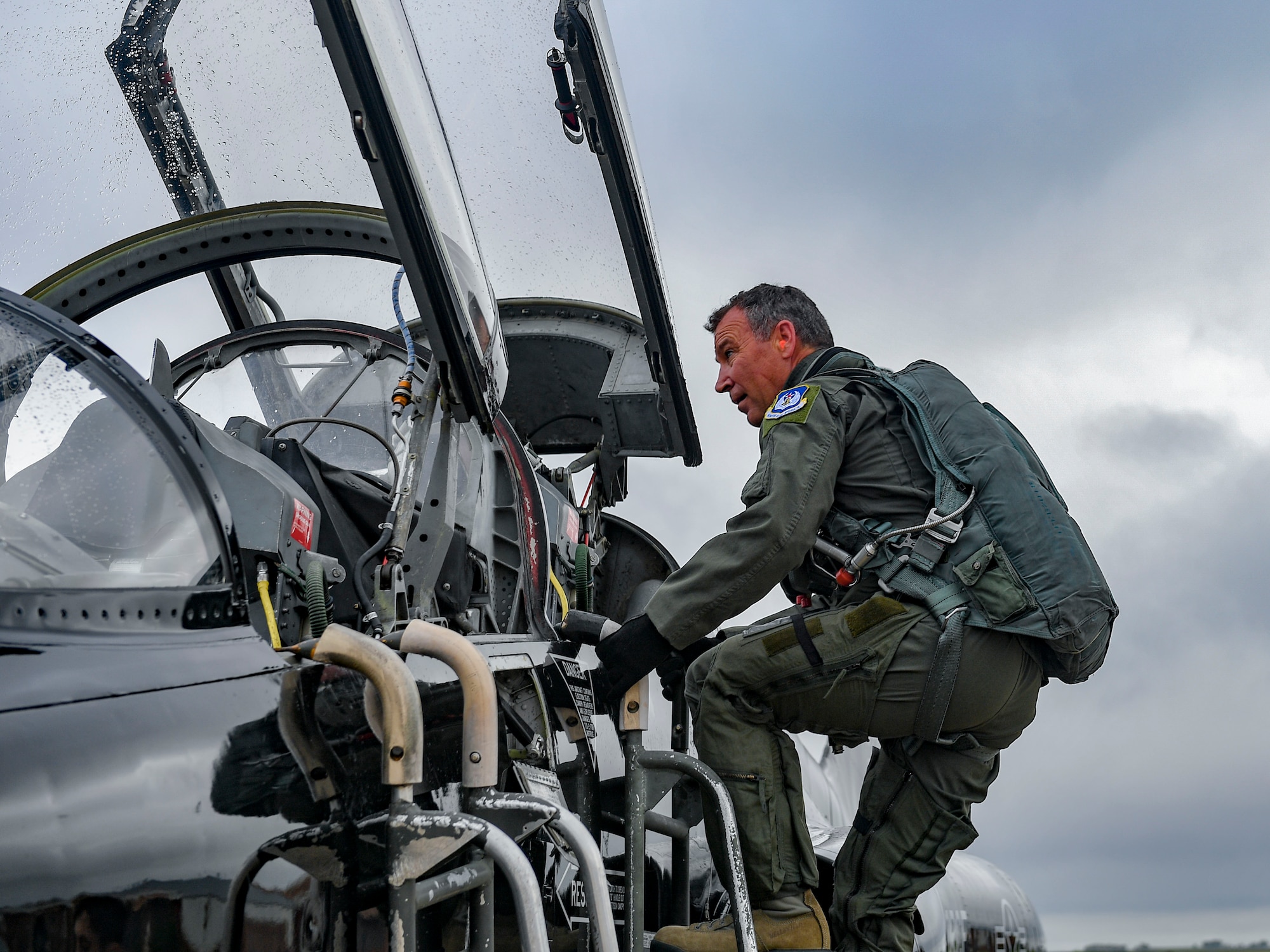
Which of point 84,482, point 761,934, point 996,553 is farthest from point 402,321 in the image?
point 761,934

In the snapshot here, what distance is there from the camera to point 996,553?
8.20 feet

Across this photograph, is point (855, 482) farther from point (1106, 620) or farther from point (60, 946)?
point (60, 946)

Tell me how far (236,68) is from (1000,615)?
3.14 meters

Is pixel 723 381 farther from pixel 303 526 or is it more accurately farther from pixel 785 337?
pixel 303 526

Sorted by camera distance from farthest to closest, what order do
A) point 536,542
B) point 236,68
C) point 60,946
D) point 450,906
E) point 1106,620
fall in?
point 236,68 → point 536,542 → point 1106,620 → point 450,906 → point 60,946

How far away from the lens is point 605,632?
7.98ft

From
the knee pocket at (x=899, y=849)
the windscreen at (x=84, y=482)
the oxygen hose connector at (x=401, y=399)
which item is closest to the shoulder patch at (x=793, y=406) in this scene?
the oxygen hose connector at (x=401, y=399)

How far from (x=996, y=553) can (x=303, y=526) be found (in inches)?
61.4

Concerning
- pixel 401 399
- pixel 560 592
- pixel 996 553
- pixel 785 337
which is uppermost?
pixel 785 337

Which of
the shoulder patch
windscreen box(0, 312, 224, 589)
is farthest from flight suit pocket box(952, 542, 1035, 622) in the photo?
windscreen box(0, 312, 224, 589)

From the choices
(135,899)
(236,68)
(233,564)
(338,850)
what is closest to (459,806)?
(338,850)

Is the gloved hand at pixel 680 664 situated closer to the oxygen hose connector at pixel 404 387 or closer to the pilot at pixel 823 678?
the pilot at pixel 823 678

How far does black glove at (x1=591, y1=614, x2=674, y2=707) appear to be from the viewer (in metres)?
2.33

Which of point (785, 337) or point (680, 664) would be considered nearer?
point (680, 664)
